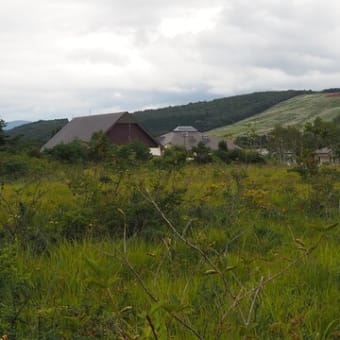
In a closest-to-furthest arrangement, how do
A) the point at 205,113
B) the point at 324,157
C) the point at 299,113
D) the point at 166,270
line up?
1. the point at 166,270
2. the point at 324,157
3. the point at 205,113
4. the point at 299,113

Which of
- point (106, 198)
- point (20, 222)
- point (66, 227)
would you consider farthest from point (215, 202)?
point (20, 222)

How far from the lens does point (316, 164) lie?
1017 centimetres

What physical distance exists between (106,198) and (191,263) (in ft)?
5.89

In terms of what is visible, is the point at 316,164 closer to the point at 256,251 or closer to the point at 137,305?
the point at 256,251

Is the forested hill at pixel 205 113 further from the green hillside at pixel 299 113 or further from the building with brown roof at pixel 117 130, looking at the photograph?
the building with brown roof at pixel 117 130

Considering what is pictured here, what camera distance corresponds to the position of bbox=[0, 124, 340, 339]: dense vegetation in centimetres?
226

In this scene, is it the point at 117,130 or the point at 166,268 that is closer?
the point at 166,268

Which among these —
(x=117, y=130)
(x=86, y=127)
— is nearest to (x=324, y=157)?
(x=117, y=130)

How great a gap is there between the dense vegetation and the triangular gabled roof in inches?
2046

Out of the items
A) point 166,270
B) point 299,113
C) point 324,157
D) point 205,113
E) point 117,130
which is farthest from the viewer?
point 299,113

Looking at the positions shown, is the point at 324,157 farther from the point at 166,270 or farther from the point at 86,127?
the point at 166,270

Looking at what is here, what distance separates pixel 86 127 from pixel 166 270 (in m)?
61.3

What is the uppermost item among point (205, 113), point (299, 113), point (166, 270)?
point (205, 113)

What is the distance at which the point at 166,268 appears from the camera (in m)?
4.09
